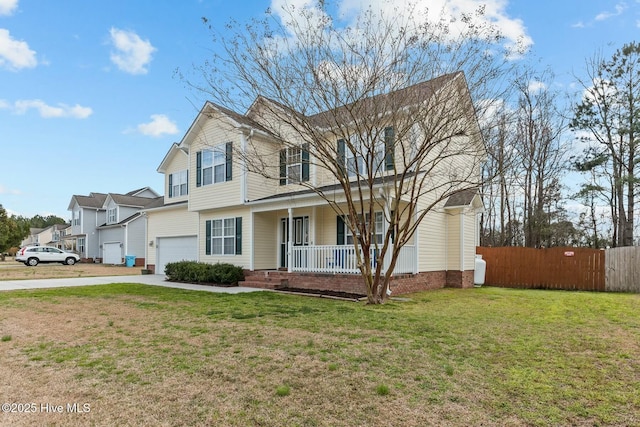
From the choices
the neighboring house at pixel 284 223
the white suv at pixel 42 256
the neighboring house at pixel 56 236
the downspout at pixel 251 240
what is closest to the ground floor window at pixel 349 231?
the neighboring house at pixel 284 223

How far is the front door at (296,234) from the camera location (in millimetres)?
15539

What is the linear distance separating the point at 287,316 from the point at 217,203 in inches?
377

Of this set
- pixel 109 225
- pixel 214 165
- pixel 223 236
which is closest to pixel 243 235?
pixel 223 236

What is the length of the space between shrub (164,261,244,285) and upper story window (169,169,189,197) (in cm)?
466

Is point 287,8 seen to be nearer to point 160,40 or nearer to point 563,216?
point 160,40

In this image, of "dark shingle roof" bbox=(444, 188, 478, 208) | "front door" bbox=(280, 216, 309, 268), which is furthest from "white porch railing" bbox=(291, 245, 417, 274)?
"dark shingle roof" bbox=(444, 188, 478, 208)

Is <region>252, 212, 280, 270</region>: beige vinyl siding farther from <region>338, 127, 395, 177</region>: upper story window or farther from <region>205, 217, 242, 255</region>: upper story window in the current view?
<region>338, 127, 395, 177</region>: upper story window

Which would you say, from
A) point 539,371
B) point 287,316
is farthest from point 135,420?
point 287,316

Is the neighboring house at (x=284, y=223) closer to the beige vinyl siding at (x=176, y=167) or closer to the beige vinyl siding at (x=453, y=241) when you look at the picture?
the beige vinyl siding at (x=453, y=241)

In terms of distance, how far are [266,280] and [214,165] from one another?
230 inches

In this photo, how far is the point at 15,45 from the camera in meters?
14.1

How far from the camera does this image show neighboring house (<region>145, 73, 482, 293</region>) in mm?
13359

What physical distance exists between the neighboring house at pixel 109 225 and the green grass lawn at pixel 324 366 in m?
24.2

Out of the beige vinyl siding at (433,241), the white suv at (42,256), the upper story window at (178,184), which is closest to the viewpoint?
the beige vinyl siding at (433,241)
